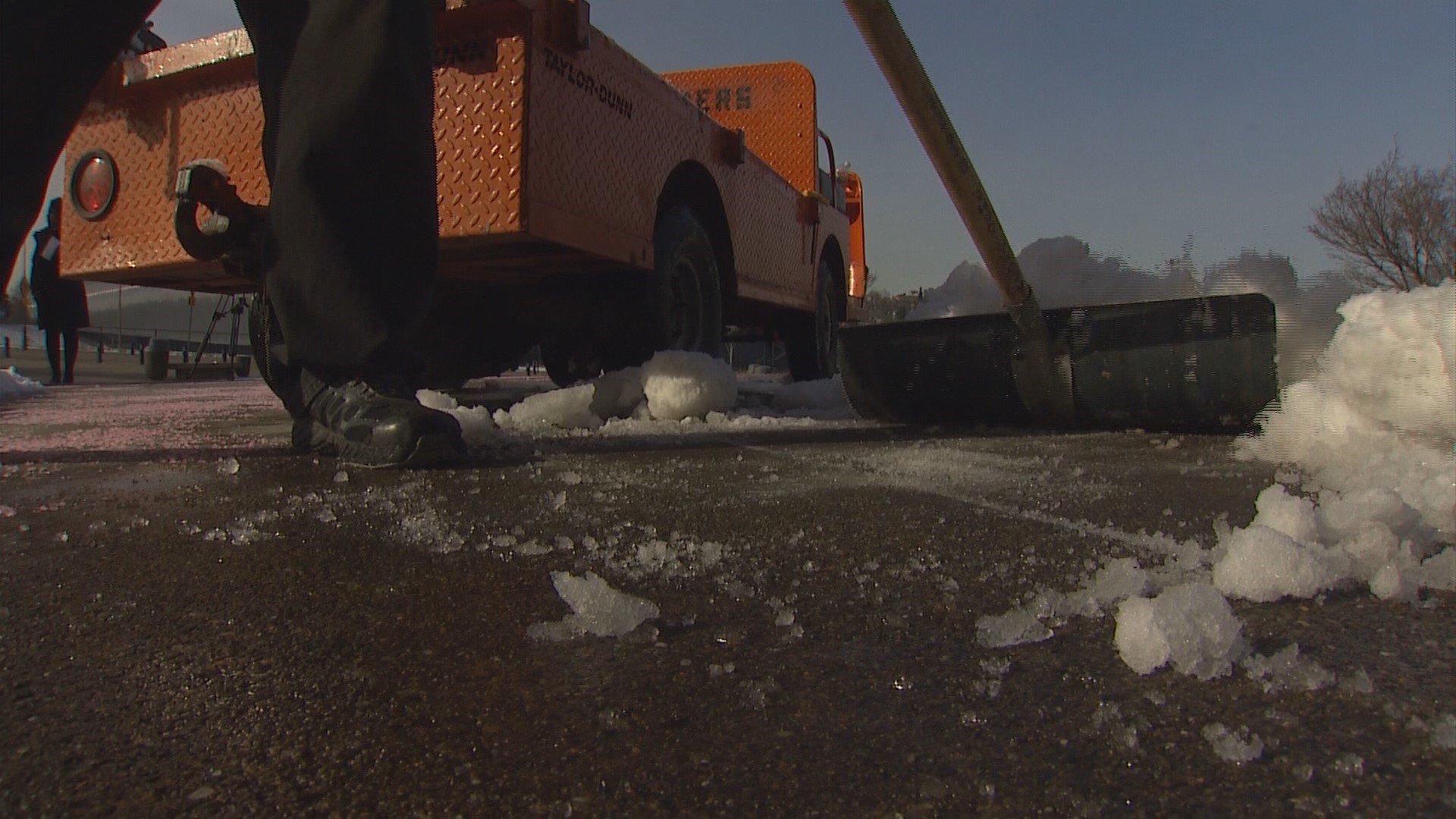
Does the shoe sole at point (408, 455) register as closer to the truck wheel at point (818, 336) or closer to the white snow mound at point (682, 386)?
the white snow mound at point (682, 386)

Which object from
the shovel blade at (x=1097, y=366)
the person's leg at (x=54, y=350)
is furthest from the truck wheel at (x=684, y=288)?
the person's leg at (x=54, y=350)

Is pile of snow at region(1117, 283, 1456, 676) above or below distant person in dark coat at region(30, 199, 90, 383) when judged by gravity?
below

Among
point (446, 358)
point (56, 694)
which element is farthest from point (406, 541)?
point (446, 358)

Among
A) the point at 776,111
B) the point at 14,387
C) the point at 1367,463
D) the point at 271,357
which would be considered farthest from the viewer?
the point at 14,387

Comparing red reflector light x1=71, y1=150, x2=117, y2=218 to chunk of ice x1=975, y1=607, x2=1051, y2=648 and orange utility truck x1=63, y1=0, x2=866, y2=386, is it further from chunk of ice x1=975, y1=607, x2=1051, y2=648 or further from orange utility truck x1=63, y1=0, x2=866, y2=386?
chunk of ice x1=975, y1=607, x2=1051, y2=648

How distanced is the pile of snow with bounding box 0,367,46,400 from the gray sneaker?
5.68 metres

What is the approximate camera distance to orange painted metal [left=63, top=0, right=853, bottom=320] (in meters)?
2.62

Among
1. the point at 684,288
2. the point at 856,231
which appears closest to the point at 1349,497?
the point at 684,288

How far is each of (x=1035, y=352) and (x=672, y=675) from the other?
2220 millimetres

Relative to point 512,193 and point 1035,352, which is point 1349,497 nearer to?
point 1035,352

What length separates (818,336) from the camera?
6.12 meters

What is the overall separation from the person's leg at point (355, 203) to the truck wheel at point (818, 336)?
4001 mm

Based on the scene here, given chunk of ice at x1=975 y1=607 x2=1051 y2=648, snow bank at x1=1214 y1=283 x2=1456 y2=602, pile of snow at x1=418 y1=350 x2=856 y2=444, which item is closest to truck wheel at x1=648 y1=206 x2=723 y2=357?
pile of snow at x1=418 y1=350 x2=856 y2=444

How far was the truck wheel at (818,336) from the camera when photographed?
20.0 ft
